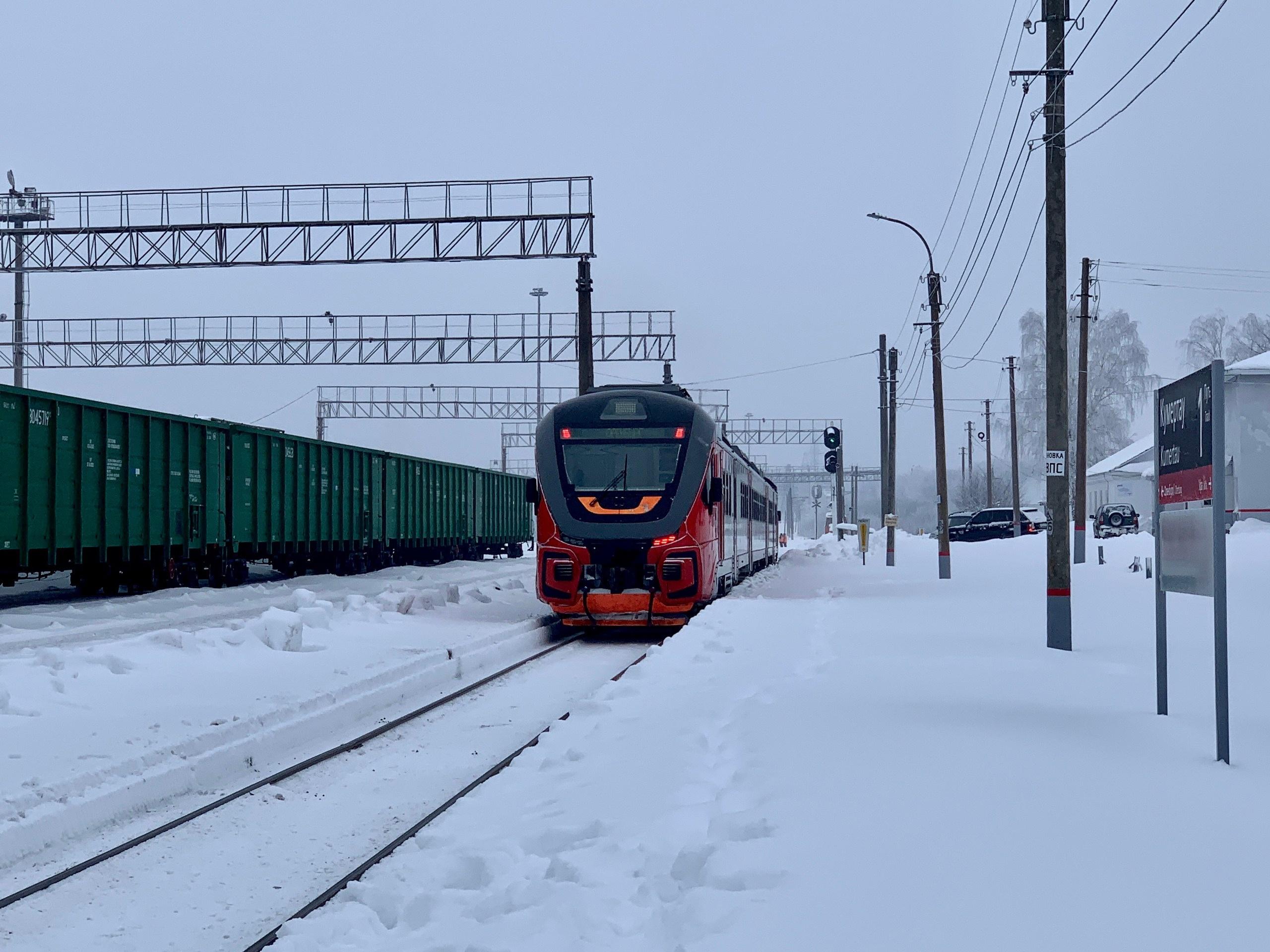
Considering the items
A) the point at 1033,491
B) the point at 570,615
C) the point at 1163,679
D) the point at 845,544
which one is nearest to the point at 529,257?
the point at 570,615

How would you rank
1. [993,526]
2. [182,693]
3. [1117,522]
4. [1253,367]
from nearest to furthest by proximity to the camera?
1. [182,693]
2. [1253,367]
3. [1117,522]
4. [993,526]

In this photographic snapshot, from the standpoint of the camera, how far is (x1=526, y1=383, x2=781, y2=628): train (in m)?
16.4

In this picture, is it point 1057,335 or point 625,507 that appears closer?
point 1057,335

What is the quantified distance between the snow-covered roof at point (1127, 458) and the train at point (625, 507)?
4788 centimetres

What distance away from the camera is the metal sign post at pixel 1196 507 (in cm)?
655

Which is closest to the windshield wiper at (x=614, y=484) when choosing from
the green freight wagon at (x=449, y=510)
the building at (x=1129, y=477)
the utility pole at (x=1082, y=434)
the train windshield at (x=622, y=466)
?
the train windshield at (x=622, y=466)

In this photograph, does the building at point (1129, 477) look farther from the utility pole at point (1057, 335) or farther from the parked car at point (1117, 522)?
the utility pole at point (1057, 335)

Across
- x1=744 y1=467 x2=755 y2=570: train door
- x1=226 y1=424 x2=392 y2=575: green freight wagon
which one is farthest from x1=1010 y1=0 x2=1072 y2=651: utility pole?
x1=226 y1=424 x2=392 y2=575: green freight wagon

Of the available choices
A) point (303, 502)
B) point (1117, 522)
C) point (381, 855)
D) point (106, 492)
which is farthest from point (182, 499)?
point (1117, 522)

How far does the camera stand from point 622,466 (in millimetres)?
16688

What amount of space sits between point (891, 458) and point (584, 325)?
523 inches

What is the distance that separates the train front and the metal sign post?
8624 millimetres

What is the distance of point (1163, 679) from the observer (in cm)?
798

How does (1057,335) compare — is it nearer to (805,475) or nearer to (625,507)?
(625,507)
